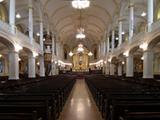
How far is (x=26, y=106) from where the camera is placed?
4629mm

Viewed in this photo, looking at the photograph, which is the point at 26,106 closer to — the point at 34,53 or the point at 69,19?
the point at 34,53

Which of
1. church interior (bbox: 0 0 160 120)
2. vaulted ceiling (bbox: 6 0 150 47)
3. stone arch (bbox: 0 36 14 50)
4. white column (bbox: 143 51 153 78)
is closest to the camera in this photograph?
church interior (bbox: 0 0 160 120)

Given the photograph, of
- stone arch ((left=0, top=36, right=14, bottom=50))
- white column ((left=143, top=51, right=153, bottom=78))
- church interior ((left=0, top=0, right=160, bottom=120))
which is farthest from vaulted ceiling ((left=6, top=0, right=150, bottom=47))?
stone arch ((left=0, top=36, right=14, bottom=50))

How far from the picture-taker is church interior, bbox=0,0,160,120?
5.12 meters

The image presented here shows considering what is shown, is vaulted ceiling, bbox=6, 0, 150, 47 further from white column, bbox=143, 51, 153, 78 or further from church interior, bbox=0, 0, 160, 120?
white column, bbox=143, 51, 153, 78

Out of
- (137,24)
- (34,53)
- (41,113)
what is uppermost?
(137,24)

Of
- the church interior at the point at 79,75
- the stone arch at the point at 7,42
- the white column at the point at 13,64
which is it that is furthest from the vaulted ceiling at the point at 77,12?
the white column at the point at 13,64

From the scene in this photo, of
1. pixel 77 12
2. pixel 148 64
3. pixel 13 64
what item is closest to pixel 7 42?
pixel 13 64

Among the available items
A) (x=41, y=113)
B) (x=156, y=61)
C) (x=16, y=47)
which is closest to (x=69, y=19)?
(x=156, y=61)

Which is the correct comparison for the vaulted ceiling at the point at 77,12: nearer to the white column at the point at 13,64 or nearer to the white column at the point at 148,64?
the white column at the point at 148,64

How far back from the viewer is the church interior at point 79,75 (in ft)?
16.8

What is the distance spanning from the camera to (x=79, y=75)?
4266 cm

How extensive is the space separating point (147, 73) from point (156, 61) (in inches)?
673

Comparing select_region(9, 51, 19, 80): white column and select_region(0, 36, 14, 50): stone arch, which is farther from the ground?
select_region(0, 36, 14, 50): stone arch
